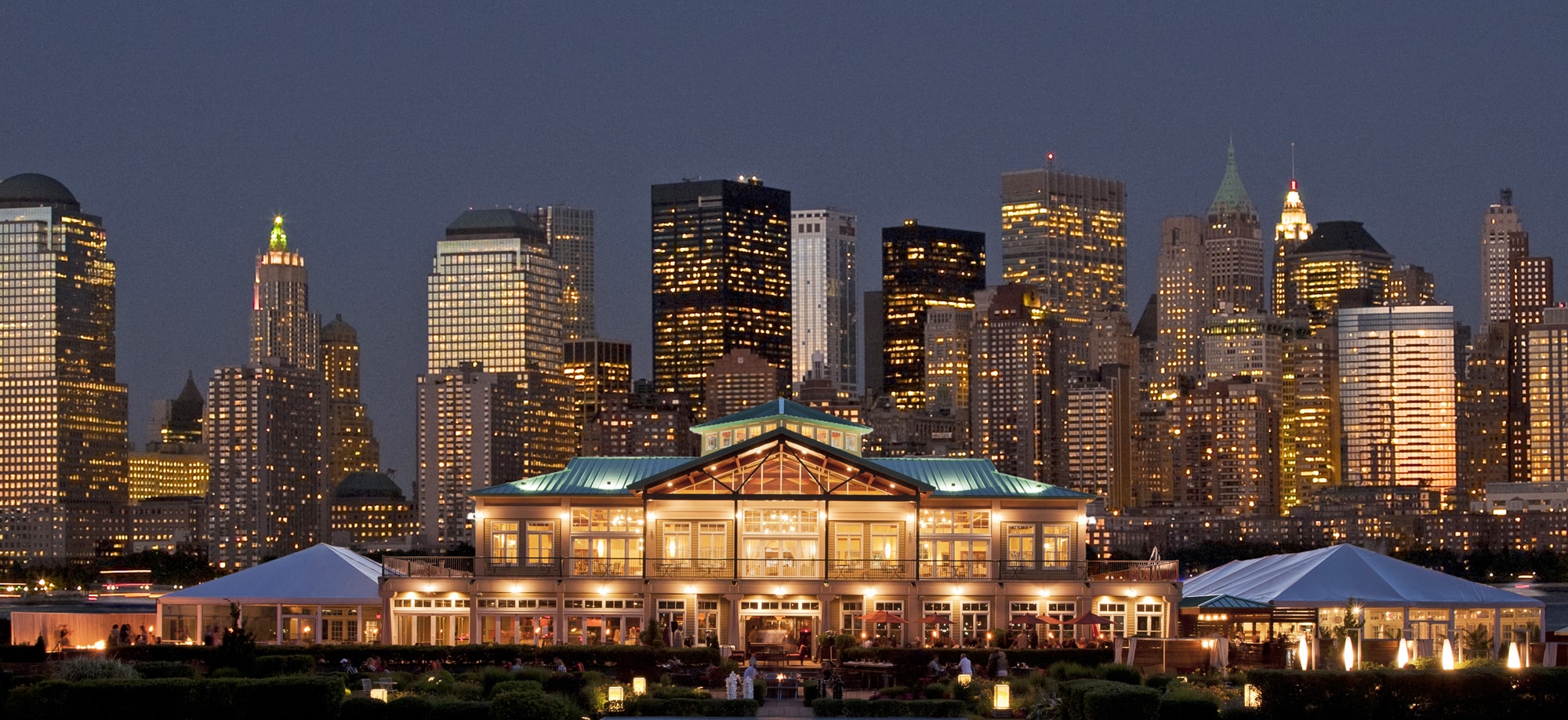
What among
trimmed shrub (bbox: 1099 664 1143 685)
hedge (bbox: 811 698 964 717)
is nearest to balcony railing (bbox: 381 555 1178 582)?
trimmed shrub (bbox: 1099 664 1143 685)

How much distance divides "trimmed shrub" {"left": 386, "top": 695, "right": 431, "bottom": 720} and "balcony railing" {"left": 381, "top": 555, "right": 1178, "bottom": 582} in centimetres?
3305

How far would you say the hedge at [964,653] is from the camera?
6525 centimetres

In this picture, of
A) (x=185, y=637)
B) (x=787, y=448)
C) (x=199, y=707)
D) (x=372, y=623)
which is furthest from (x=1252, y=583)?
(x=199, y=707)

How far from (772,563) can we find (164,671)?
3126 centimetres

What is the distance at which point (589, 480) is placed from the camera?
270 ft

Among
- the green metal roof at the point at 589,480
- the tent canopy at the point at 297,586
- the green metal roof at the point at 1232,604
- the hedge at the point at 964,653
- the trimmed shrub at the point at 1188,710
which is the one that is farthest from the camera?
the green metal roof at the point at 589,480

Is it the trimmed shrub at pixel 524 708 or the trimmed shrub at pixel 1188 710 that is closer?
the trimmed shrub at pixel 524 708

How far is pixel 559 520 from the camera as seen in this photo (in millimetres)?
80250

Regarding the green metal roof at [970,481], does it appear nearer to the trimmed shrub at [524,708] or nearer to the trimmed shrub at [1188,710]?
the trimmed shrub at [1188,710]

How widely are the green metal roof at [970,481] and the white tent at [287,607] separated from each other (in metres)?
17.5

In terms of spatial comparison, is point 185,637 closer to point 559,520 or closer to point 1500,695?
point 559,520

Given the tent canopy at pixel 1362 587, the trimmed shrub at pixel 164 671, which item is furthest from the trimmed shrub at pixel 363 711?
the tent canopy at pixel 1362 587

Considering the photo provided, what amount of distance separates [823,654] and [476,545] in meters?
13.9

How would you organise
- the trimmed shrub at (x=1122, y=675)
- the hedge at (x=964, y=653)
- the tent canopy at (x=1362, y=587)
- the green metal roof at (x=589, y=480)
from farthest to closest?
the green metal roof at (x=589, y=480)
the tent canopy at (x=1362, y=587)
the hedge at (x=964, y=653)
the trimmed shrub at (x=1122, y=675)
